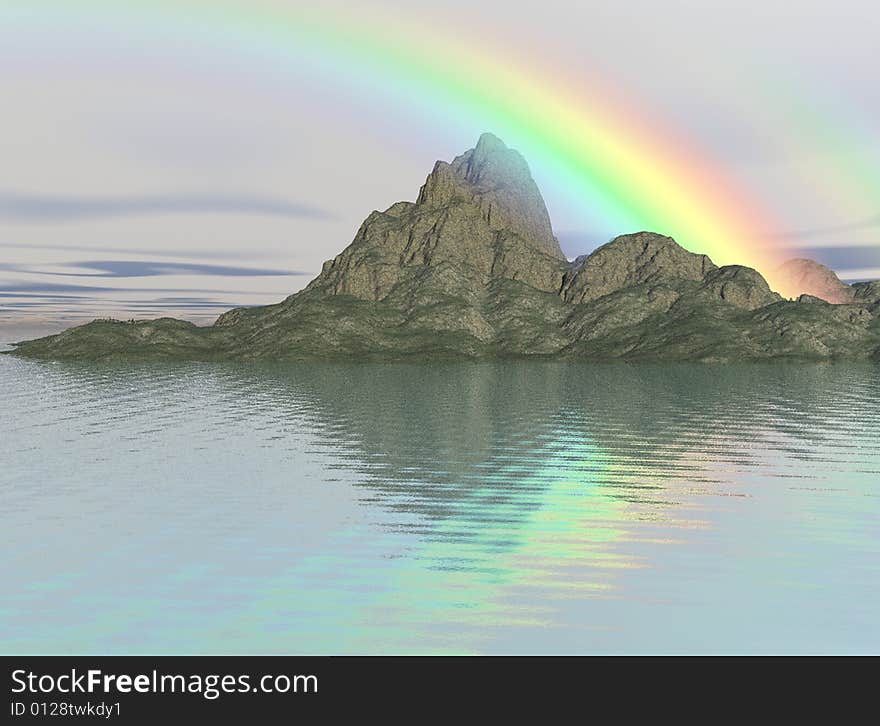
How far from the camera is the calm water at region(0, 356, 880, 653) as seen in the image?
113 feet

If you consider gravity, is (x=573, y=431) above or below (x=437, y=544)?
below

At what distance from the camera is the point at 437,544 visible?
50.1 m

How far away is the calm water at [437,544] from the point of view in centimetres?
3456

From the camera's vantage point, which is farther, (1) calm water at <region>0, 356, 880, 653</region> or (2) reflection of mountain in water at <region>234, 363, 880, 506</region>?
(2) reflection of mountain in water at <region>234, 363, 880, 506</region>

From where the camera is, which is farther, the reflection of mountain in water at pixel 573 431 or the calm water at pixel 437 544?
the reflection of mountain in water at pixel 573 431

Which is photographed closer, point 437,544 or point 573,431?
point 437,544

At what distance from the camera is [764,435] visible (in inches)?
4564

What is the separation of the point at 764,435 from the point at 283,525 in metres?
82.9

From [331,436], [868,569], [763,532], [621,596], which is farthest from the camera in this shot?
[331,436]

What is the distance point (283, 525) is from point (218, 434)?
62857 millimetres
